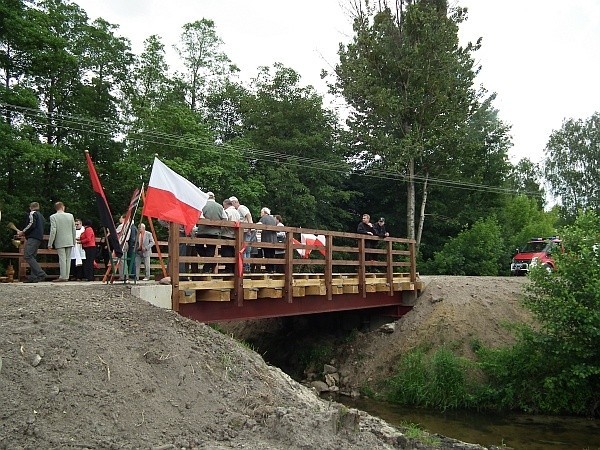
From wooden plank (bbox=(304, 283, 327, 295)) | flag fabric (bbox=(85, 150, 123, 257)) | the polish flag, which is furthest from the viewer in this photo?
wooden plank (bbox=(304, 283, 327, 295))

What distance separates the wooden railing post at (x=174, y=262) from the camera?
10320 mm

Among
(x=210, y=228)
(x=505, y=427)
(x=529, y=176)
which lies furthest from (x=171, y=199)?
(x=529, y=176)

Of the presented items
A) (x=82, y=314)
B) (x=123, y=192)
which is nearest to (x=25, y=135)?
(x=123, y=192)

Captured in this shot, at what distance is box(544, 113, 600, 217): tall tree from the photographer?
5378cm

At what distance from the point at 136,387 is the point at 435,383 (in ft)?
34.2

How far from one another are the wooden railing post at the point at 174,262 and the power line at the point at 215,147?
17131 mm

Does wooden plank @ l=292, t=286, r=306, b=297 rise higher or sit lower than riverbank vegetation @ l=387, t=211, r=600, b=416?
higher

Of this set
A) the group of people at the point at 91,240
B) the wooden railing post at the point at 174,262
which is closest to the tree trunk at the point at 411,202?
the group of people at the point at 91,240

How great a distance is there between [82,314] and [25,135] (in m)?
18.7

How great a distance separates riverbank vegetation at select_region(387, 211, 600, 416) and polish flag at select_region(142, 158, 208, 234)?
8.71m

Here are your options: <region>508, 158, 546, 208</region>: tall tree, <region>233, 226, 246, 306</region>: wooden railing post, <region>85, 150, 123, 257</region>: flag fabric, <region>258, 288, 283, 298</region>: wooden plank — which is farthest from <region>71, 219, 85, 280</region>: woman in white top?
<region>508, 158, 546, 208</region>: tall tree

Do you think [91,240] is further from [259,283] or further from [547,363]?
[547,363]

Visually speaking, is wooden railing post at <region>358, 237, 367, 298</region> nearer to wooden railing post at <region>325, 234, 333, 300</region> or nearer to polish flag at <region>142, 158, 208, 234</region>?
wooden railing post at <region>325, 234, 333, 300</region>

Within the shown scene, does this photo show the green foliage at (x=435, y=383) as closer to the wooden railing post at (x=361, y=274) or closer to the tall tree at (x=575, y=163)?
the wooden railing post at (x=361, y=274)
